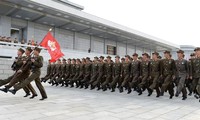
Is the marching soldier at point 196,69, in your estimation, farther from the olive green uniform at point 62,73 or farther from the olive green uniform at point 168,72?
the olive green uniform at point 62,73

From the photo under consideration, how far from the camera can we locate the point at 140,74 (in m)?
9.05

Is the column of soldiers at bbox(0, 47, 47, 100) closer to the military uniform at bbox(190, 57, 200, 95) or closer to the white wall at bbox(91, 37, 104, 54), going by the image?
the military uniform at bbox(190, 57, 200, 95)

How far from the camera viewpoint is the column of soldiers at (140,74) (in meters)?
7.71

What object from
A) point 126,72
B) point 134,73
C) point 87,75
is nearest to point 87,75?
point 87,75

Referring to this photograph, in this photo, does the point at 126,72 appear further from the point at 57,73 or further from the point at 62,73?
the point at 57,73

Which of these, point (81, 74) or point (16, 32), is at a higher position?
point (16, 32)

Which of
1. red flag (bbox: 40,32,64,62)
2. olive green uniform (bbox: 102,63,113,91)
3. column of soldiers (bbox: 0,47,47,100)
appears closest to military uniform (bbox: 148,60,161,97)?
olive green uniform (bbox: 102,63,113,91)

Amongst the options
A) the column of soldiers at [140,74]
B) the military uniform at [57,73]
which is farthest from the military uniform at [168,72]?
the military uniform at [57,73]

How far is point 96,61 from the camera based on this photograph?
1076 centimetres

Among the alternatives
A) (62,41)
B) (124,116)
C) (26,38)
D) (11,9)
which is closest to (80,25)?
(62,41)

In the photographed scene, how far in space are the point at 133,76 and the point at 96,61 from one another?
2.29m

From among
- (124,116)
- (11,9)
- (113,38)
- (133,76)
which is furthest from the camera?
(113,38)

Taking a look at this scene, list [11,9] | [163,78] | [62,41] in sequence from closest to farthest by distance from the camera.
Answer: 1. [163,78]
2. [11,9]
3. [62,41]

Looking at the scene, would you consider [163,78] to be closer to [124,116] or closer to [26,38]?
[124,116]
